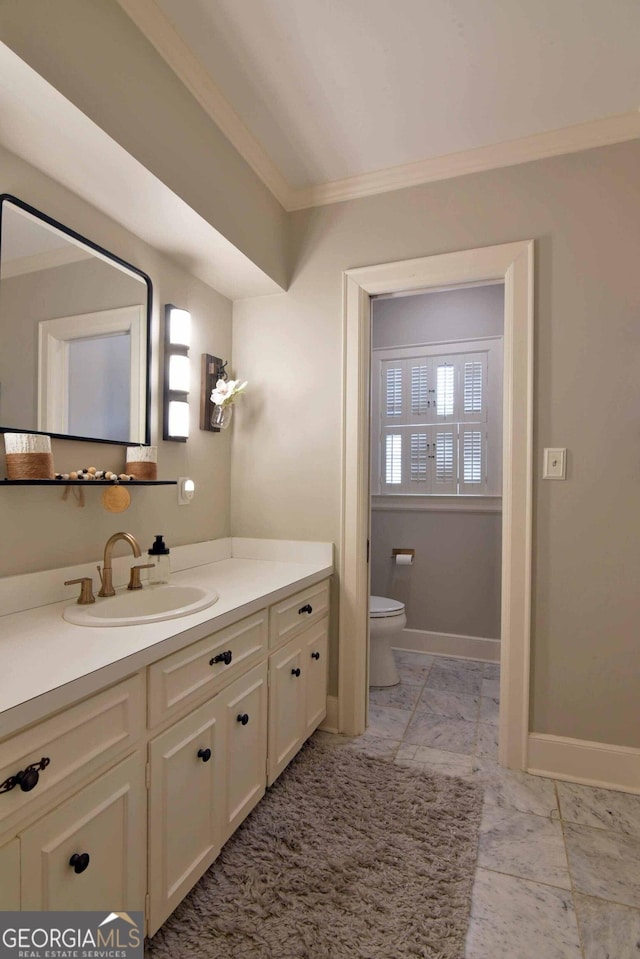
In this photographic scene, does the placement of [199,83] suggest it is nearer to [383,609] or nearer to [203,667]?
[203,667]

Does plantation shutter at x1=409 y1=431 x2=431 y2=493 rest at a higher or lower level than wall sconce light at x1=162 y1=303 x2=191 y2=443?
lower

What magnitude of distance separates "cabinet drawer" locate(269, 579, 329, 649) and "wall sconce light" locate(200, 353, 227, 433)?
904 mm

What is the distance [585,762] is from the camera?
6.51 feet

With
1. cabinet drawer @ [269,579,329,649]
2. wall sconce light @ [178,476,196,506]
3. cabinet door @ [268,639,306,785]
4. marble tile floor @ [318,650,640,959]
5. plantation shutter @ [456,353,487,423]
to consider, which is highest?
plantation shutter @ [456,353,487,423]

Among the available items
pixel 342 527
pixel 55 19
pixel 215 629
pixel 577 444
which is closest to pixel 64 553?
pixel 215 629

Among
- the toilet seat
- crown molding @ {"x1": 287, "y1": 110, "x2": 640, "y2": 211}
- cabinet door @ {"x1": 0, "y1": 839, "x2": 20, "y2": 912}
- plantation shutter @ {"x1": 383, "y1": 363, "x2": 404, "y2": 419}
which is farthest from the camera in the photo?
plantation shutter @ {"x1": 383, "y1": 363, "x2": 404, "y2": 419}

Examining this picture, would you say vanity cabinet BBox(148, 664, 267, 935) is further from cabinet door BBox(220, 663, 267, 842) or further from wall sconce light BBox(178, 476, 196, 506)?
wall sconce light BBox(178, 476, 196, 506)

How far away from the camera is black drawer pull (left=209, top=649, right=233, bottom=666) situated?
142 centimetres

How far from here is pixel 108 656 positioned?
1.09 m

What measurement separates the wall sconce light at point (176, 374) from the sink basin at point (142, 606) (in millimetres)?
669

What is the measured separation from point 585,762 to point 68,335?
98.8 inches

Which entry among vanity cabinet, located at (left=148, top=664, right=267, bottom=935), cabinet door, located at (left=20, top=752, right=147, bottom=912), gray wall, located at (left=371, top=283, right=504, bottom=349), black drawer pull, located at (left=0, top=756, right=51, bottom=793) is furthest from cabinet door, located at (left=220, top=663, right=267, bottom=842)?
gray wall, located at (left=371, top=283, right=504, bottom=349)

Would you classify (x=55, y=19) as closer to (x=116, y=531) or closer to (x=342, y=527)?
(x=116, y=531)

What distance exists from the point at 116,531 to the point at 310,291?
144cm
